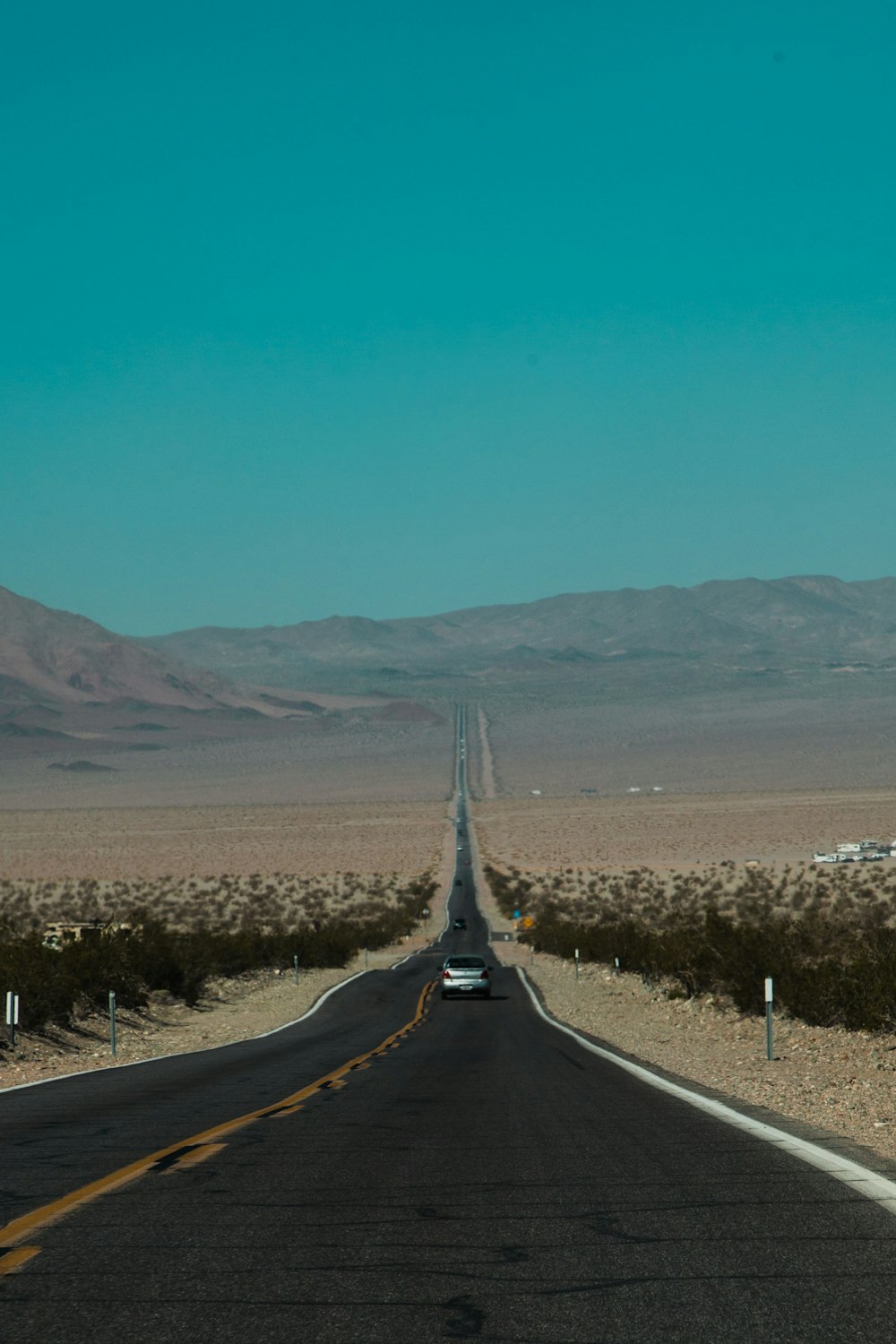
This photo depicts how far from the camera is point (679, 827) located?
9969cm

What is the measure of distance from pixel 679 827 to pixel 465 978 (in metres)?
68.0

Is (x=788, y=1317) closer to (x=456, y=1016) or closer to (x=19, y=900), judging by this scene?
(x=456, y=1016)

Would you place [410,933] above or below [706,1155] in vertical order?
below

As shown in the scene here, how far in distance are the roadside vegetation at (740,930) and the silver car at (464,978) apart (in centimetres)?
411

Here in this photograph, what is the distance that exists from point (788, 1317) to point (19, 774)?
189217 millimetres

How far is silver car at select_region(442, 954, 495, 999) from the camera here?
3372 cm

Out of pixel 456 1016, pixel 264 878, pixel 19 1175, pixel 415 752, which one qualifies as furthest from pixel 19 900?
pixel 415 752

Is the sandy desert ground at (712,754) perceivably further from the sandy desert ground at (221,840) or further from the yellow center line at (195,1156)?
the yellow center line at (195,1156)

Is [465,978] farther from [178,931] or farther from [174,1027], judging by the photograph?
[178,931]

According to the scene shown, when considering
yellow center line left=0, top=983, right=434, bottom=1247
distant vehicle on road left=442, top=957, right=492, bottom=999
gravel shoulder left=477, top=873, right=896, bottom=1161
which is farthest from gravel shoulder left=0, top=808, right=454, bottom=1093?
gravel shoulder left=477, top=873, right=896, bottom=1161

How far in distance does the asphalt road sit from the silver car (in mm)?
21098

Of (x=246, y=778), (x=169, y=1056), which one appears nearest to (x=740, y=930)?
(x=169, y=1056)

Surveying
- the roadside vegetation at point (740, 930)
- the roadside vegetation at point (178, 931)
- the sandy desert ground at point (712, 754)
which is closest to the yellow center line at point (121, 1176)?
the roadside vegetation at point (740, 930)

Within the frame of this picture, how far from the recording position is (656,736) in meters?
180
